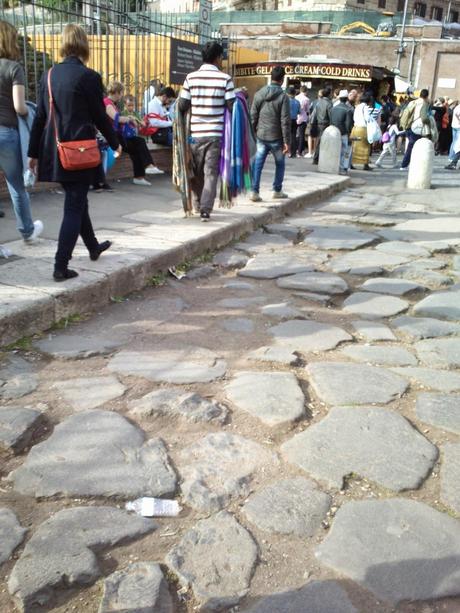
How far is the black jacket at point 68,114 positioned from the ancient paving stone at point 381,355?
2.05m

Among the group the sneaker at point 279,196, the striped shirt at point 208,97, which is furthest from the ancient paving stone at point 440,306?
the sneaker at point 279,196

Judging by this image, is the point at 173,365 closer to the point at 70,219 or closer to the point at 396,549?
the point at 70,219

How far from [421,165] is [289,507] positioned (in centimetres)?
1001

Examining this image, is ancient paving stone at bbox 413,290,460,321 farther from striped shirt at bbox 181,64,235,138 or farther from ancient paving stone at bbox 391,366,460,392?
striped shirt at bbox 181,64,235,138

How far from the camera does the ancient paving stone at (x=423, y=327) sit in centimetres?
378

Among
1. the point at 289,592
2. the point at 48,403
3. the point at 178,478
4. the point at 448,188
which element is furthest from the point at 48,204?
the point at 448,188

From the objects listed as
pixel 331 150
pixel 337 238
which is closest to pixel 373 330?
pixel 337 238

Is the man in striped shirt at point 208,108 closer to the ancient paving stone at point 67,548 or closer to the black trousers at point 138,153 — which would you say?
the black trousers at point 138,153

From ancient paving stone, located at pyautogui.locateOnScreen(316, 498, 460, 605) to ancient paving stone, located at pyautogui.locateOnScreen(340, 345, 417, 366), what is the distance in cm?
129

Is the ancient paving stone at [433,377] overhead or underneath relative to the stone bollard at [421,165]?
underneath

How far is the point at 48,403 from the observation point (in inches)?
107

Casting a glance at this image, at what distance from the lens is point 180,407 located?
2.72 meters

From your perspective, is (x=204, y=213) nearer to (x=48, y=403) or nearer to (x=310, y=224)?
(x=310, y=224)

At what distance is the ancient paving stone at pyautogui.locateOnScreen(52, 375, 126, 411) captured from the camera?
9.01ft
